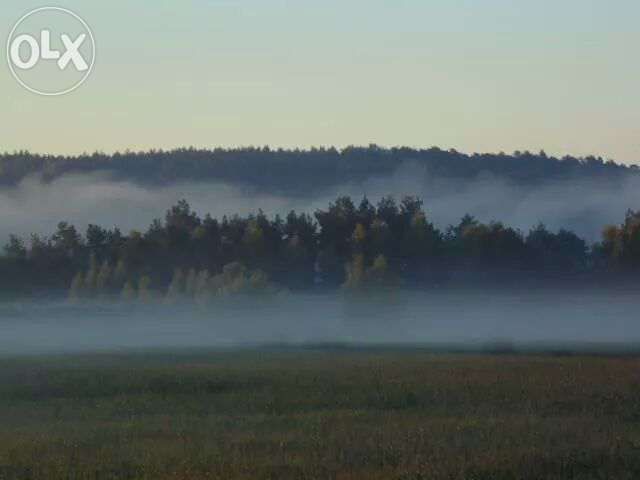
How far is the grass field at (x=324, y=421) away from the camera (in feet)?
59.9

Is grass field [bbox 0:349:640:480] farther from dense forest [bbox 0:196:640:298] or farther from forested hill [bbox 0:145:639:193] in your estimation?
forested hill [bbox 0:145:639:193]

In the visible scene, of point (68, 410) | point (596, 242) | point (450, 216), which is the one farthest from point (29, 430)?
point (450, 216)

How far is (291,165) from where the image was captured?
436 ft

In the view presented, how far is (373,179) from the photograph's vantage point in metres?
129

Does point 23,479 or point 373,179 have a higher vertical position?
point 373,179

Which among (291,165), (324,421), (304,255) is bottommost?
(324,421)

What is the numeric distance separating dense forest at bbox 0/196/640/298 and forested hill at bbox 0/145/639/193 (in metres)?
40.5

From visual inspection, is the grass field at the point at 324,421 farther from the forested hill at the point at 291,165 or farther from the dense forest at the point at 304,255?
the forested hill at the point at 291,165

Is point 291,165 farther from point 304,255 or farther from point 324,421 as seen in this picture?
point 324,421

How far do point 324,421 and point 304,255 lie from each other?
60.5 metres

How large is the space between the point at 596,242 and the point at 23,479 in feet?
236

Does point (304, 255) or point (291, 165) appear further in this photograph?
point (291, 165)

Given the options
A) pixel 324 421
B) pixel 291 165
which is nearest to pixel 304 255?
pixel 291 165

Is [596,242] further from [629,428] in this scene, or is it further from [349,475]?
[349,475]
